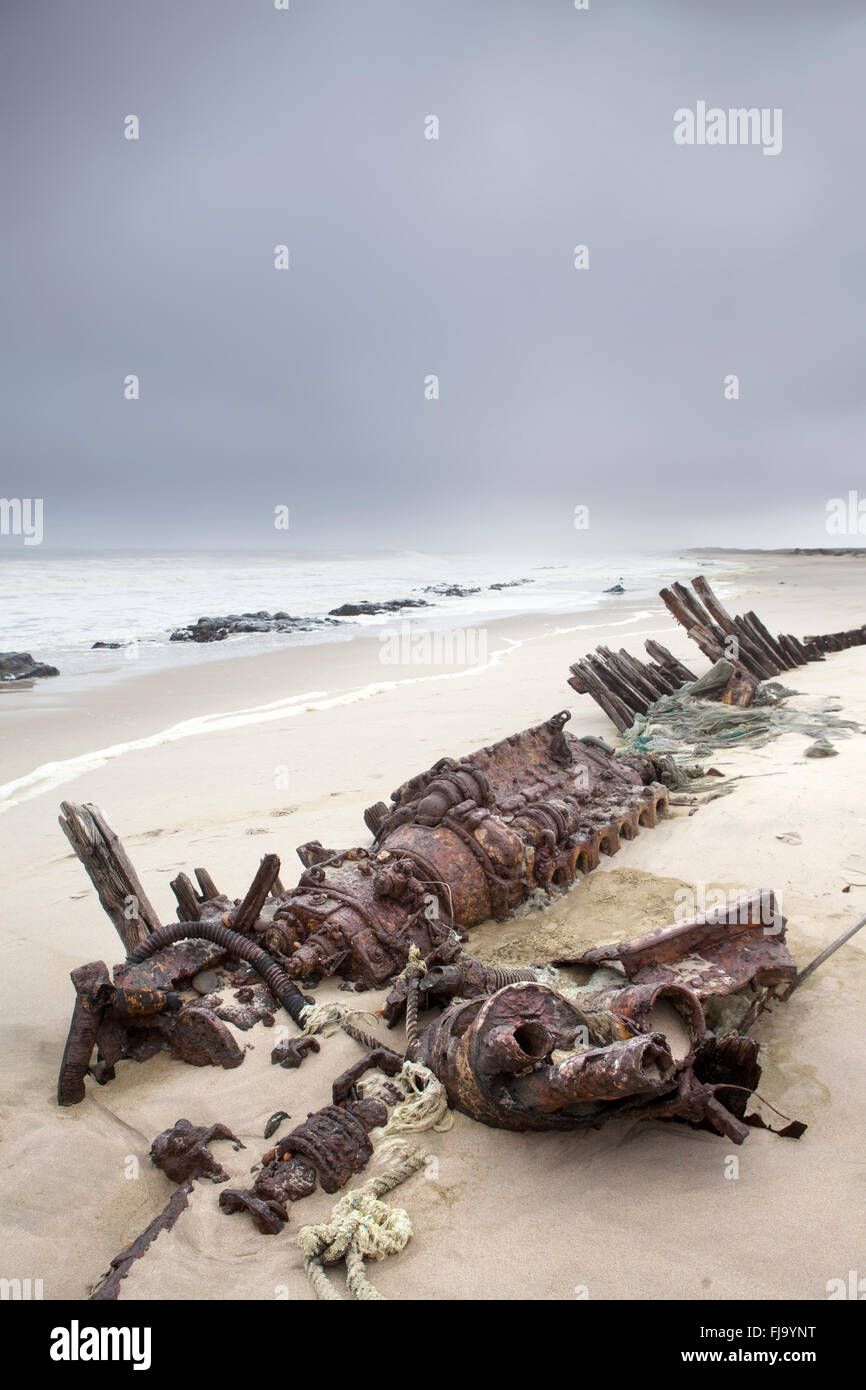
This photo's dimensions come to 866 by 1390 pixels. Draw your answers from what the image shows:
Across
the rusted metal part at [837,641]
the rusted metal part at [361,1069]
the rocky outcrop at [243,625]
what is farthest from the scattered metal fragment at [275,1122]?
the rocky outcrop at [243,625]

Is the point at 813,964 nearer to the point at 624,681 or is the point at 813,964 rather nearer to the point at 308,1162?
the point at 308,1162

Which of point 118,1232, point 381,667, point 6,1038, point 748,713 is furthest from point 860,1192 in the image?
point 381,667

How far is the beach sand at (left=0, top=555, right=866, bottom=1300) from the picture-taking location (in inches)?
106

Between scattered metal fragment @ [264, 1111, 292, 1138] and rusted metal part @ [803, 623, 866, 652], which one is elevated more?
rusted metal part @ [803, 623, 866, 652]

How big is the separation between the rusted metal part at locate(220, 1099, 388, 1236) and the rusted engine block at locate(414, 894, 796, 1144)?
0.43 meters

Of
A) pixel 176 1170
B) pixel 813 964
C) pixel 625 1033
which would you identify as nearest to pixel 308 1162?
pixel 176 1170

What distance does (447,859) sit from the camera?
525cm

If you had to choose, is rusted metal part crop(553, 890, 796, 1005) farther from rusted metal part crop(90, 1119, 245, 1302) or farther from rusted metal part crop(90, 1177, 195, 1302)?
rusted metal part crop(90, 1177, 195, 1302)

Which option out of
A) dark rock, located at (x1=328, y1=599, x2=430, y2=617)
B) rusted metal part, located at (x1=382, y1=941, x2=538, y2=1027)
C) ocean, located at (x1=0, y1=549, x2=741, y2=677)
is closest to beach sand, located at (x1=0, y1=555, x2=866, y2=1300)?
rusted metal part, located at (x1=382, y1=941, x2=538, y2=1027)

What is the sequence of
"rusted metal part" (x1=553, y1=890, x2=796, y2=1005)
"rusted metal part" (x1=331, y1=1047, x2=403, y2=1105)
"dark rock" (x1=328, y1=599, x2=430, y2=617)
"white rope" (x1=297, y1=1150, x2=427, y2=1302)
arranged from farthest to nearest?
"dark rock" (x1=328, y1=599, x2=430, y2=617) → "rusted metal part" (x1=553, y1=890, x2=796, y2=1005) → "rusted metal part" (x1=331, y1=1047, x2=403, y2=1105) → "white rope" (x1=297, y1=1150, x2=427, y2=1302)

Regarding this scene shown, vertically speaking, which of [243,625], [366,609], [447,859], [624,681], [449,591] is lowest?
[447,859]

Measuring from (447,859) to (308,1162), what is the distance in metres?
2.30

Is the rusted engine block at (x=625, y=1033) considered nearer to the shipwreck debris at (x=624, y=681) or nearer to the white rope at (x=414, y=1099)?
the white rope at (x=414, y=1099)

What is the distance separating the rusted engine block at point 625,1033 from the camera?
2938 millimetres
